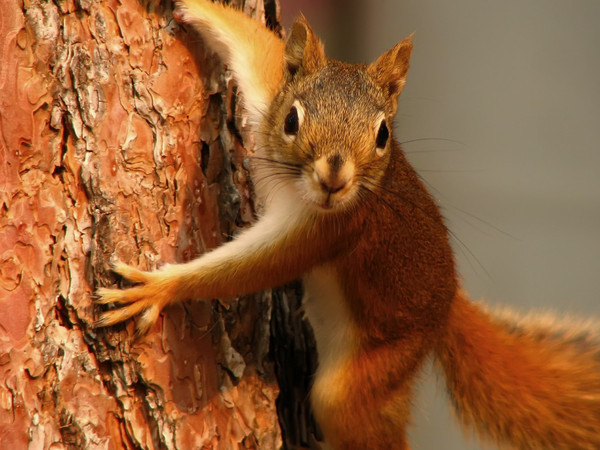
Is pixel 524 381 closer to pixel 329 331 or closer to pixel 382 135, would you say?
pixel 329 331

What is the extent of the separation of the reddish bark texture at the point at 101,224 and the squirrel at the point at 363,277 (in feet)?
0.29

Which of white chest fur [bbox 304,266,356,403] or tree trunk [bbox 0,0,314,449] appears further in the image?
white chest fur [bbox 304,266,356,403]

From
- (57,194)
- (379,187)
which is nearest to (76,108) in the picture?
(57,194)

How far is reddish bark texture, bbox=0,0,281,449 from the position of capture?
1.76 m

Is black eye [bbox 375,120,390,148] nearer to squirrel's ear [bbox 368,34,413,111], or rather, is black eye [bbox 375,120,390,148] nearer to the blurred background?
squirrel's ear [bbox 368,34,413,111]

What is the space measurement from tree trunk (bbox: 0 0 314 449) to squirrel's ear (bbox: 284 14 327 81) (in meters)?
0.25

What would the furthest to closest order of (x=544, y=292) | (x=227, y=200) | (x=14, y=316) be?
1. (x=544, y=292)
2. (x=227, y=200)
3. (x=14, y=316)

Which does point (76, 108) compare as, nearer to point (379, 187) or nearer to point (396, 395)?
point (379, 187)

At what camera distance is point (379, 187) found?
201 cm

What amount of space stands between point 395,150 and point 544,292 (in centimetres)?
190

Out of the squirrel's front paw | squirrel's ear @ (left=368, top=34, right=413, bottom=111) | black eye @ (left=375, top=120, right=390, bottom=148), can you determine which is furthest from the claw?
squirrel's ear @ (left=368, top=34, right=413, bottom=111)

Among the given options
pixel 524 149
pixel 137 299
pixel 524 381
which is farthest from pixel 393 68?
pixel 524 149

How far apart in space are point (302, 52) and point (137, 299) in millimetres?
813

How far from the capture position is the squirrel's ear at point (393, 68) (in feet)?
6.75
